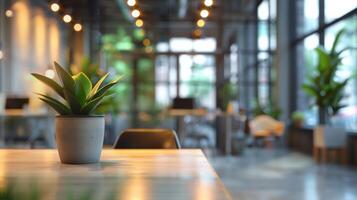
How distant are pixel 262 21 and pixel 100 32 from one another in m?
4.26

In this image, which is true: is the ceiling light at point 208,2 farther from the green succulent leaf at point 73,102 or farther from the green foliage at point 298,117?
the green foliage at point 298,117

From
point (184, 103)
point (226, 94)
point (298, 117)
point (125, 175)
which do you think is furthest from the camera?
point (226, 94)

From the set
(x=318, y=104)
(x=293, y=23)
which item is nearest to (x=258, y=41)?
(x=293, y=23)

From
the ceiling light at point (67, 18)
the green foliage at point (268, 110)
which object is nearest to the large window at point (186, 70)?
the green foliage at point (268, 110)

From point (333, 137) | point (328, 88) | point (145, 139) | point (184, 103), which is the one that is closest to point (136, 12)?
A: point (145, 139)

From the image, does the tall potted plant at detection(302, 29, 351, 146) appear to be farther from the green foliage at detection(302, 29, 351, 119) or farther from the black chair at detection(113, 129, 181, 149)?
the black chair at detection(113, 129, 181, 149)

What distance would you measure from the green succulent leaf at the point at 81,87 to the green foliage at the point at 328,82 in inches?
241

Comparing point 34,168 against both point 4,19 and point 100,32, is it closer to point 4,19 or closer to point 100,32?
point 4,19

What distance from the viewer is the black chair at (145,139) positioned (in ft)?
9.07

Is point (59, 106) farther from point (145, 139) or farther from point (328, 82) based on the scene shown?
point (328, 82)

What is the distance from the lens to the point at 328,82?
730cm

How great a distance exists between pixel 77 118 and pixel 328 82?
6.34 m

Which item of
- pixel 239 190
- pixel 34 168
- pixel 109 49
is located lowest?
pixel 239 190

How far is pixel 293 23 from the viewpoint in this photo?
400 inches
